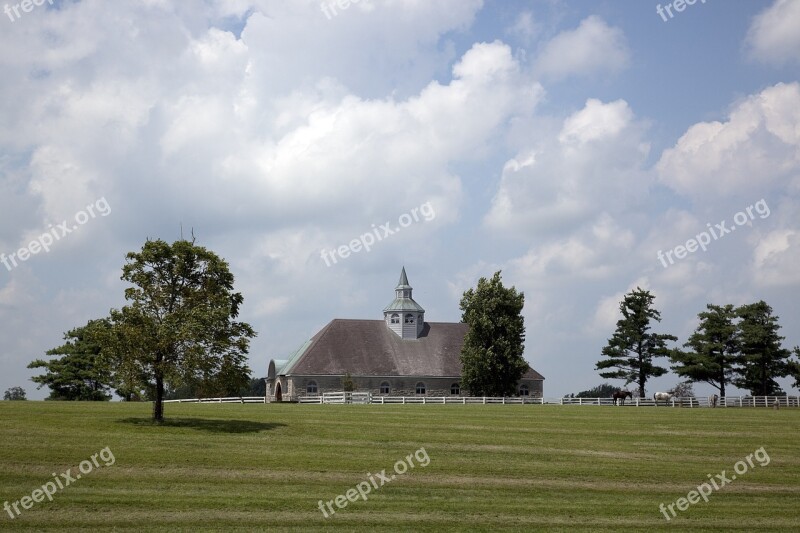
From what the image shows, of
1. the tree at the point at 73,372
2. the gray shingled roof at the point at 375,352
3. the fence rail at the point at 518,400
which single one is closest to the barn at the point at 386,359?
the gray shingled roof at the point at 375,352

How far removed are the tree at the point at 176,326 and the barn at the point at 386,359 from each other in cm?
3662

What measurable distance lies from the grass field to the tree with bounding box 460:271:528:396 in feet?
96.7

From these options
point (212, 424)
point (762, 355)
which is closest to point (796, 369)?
point (762, 355)

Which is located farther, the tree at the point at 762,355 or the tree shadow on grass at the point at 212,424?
the tree at the point at 762,355

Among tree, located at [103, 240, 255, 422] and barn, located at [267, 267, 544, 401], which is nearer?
tree, located at [103, 240, 255, 422]

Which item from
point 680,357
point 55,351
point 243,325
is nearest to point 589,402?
point 680,357

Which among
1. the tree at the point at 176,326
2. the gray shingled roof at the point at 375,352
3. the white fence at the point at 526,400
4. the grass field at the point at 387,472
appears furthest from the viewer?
the gray shingled roof at the point at 375,352

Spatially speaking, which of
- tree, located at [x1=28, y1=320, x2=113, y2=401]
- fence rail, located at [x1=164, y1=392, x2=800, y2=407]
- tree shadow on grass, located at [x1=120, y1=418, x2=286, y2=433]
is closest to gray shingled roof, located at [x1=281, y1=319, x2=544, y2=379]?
fence rail, located at [x1=164, y1=392, x2=800, y2=407]

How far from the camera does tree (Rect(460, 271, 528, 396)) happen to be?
6919 cm

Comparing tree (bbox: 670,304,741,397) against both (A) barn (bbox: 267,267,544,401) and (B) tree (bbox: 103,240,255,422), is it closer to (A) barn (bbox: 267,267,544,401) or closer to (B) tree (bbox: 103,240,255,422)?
(A) barn (bbox: 267,267,544,401)

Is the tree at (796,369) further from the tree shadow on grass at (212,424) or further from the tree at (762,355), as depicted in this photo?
the tree shadow on grass at (212,424)

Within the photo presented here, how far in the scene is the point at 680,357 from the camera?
75812mm

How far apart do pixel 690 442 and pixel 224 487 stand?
21.1 meters

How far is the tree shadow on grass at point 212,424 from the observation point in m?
32.9
